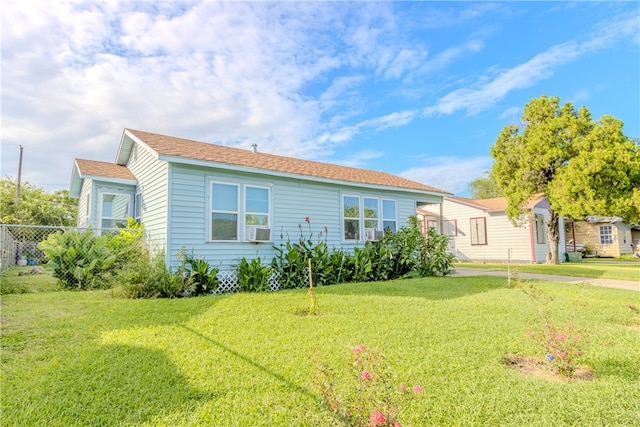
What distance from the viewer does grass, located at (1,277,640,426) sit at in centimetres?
233

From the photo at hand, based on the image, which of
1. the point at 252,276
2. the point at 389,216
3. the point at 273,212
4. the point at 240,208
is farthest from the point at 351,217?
the point at 252,276

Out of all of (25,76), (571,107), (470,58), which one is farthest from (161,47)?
(571,107)

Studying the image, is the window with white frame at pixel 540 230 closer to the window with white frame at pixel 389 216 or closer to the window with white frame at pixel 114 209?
the window with white frame at pixel 389 216

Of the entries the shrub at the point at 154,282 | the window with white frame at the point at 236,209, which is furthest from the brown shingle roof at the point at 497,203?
the shrub at the point at 154,282

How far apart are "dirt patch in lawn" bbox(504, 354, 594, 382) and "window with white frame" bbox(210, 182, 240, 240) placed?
6505 mm

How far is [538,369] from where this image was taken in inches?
123

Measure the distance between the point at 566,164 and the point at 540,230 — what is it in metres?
4.19

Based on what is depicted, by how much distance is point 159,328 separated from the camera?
14.2 feet

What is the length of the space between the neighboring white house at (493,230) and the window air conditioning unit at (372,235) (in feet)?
28.5

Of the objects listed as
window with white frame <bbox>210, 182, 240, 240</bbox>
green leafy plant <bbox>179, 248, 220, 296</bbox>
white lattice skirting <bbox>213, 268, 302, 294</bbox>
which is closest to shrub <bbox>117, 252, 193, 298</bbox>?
green leafy plant <bbox>179, 248, 220, 296</bbox>

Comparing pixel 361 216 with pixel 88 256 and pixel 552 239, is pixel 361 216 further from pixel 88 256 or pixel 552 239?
pixel 552 239

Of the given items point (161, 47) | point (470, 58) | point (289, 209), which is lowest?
point (289, 209)

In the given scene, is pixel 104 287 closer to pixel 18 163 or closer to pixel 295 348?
pixel 295 348

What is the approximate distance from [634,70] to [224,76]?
53.8ft
